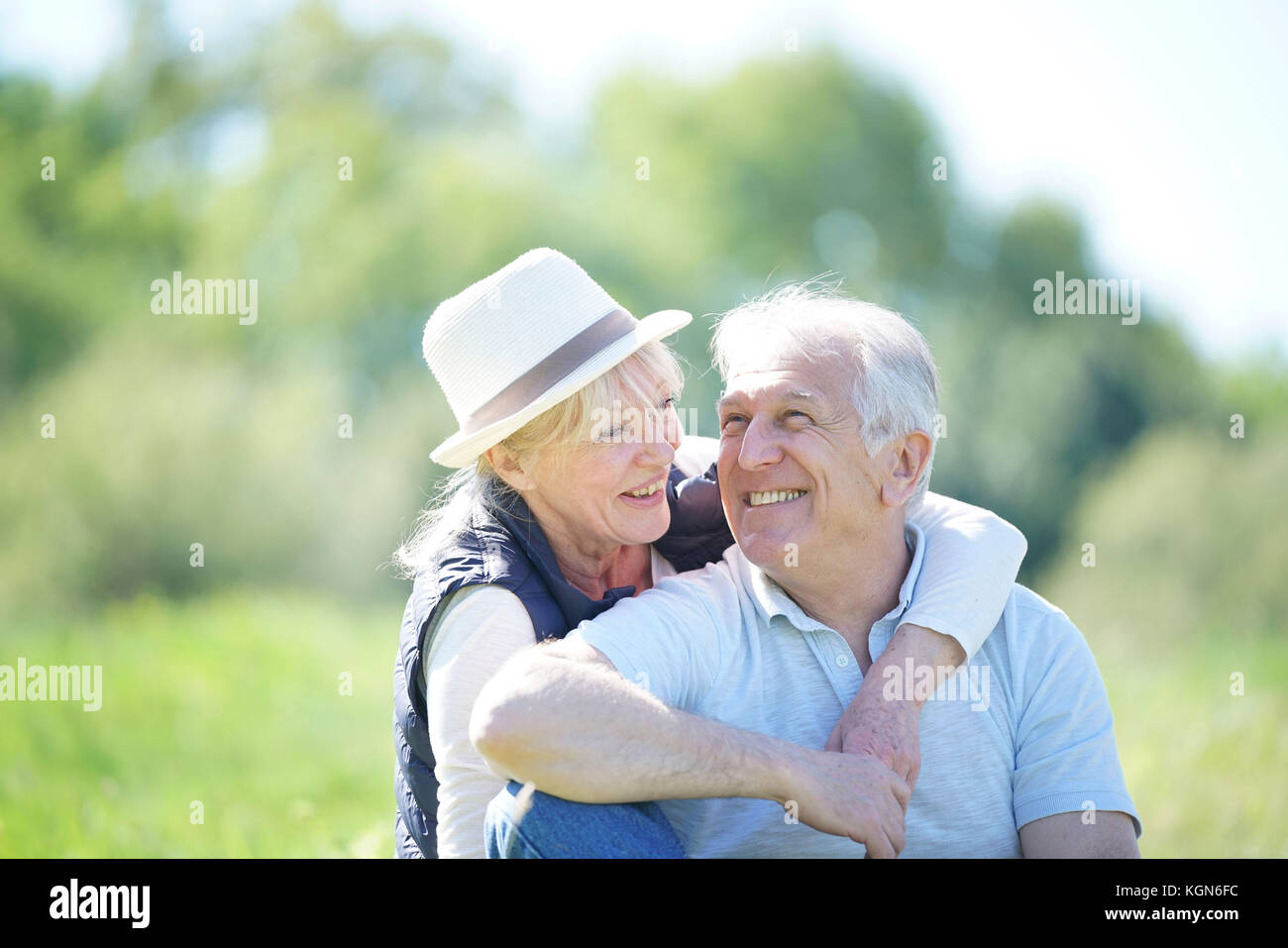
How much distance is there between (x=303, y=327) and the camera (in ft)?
58.9

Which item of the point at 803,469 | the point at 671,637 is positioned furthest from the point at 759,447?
the point at 671,637

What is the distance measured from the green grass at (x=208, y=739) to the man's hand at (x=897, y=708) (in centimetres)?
230

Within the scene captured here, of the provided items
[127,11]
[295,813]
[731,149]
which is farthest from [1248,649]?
[127,11]

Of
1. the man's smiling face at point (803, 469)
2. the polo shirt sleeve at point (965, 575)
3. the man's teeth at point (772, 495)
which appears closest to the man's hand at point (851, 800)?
the polo shirt sleeve at point (965, 575)

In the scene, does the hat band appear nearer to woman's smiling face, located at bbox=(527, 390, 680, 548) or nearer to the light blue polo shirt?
woman's smiling face, located at bbox=(527, 390, 680, 548)

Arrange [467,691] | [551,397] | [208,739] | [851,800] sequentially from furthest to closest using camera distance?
[208,739] < [551,397] < [467,691] < [851,800]

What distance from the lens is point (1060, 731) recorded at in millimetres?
2992

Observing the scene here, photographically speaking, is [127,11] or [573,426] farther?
[127,11]

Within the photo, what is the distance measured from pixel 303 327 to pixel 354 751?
10.3 m

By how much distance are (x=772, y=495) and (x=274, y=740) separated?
272 inches

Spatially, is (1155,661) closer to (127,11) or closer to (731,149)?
(731,149)

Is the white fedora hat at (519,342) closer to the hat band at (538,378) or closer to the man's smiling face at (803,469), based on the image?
the hat band at (538,378)

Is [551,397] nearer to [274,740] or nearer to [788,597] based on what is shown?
[788,597]

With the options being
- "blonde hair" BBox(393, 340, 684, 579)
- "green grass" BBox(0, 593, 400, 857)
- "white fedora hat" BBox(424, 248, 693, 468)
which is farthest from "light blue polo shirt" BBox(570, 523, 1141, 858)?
"green grass" BBox(0, 593, 400, 857)
